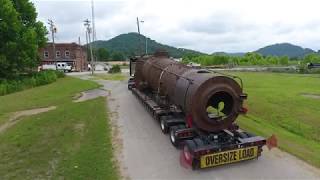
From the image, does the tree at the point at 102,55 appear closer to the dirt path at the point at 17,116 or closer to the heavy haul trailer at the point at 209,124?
the dirt path at the point at 17,116

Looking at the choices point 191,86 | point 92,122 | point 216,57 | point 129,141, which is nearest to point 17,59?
point 92,122

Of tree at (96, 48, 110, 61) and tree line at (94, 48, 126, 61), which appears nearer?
tree line at (94, 48, 126, 61)

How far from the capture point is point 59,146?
11336 millimetres

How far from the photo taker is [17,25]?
3394 centimetres

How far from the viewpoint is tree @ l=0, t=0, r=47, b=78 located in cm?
3284

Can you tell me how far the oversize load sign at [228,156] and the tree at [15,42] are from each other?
96.3 feet

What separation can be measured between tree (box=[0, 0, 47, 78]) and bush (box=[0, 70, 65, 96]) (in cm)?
131

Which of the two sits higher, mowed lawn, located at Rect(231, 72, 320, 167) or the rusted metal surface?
the rusted metal surface

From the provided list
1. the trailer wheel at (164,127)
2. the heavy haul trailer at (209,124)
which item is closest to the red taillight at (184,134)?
the heavy haul trailer at (209,124)

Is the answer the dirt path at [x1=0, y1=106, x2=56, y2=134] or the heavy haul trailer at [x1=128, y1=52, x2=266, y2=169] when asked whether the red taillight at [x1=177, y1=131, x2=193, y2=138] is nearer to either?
the heavy haul trailer at [x1=128, y1=52, x2=266, y2=169]

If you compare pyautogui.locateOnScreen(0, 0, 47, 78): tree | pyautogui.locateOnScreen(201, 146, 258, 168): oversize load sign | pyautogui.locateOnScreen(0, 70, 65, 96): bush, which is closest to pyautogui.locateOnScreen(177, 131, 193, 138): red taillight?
pyautogui.locateOnScreen(201, 146, 258, 168): oversize load sign

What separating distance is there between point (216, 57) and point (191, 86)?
8343 cm

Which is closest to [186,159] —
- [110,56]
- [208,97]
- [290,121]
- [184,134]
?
[184,134]

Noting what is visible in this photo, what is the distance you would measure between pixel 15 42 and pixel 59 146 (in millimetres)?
26059
